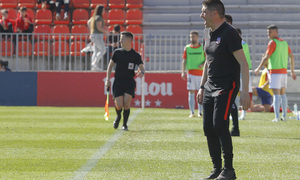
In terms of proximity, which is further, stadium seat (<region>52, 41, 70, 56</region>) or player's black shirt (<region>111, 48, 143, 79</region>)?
stadium seat (<region>52, 41, 70, 56</region>)

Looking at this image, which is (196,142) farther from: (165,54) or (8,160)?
(165,54)

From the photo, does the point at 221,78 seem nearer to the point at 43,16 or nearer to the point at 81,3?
the point at 43,16

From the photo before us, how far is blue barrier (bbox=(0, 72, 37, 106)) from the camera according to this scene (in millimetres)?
18297

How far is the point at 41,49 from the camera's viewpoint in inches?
734

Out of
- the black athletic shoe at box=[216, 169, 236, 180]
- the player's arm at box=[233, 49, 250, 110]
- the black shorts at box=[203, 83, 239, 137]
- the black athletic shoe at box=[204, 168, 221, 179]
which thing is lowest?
the black athletic shoe at box=[204, 168, 221, 179]

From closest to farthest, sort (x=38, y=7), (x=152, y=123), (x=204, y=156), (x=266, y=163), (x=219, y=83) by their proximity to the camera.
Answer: (x=219, y=83), (x=266, y=163), (x=204, y=156), (x=152, y=123), (x=38, y=7)

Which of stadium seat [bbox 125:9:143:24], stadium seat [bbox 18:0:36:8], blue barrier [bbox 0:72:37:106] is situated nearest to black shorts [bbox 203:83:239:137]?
blue barrier [bbox 0:72:37:106]

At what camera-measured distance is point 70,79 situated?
18.5 meters

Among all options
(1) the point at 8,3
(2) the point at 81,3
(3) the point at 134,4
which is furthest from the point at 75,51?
(1) the point at 8,3

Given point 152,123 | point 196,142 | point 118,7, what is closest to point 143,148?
point 196,142

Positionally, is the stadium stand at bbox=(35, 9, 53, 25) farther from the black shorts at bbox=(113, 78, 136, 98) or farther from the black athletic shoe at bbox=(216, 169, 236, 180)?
the black athletic shoe at bbox=(216, 169, 236, 180)

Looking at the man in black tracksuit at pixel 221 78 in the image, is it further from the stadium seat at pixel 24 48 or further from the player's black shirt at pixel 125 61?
the stadium seat at pixel 24 48

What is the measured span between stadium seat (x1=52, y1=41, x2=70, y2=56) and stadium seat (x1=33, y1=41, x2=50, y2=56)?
214 millimetres

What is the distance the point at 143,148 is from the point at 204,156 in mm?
1114
